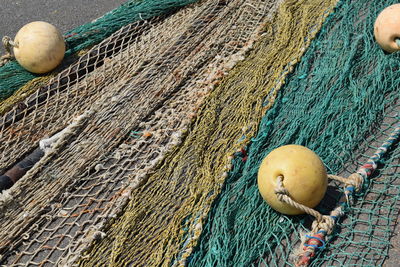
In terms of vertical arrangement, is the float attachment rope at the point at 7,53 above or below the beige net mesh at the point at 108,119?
above

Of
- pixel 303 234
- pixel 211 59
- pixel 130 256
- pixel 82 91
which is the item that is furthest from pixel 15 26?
pixel 303 234

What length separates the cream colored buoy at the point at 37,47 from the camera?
3887 millimetres

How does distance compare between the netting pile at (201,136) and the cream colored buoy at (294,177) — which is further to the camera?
the netting pile at (201,136)

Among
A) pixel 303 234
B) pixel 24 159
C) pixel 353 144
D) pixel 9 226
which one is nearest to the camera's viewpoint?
pixel 303 234

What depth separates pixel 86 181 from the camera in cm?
321

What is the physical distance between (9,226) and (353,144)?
2.23 metres

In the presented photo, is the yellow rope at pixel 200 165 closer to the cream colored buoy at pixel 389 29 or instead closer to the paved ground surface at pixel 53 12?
the cream colored buoy at pixel 389 29

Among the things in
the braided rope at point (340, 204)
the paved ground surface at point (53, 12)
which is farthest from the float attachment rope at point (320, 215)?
the paved ground surface at point (53, 12)

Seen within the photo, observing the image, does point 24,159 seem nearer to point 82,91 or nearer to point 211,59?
point 82,91

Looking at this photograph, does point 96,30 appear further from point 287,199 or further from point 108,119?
point 287,199

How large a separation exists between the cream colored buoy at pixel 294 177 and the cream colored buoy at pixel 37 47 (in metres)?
2.19

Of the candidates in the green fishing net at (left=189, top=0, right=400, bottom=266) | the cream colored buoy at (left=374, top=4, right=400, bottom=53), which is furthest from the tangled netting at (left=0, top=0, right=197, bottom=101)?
the cream colored buoy at (left=374, top=4, right=400, bottom=53)

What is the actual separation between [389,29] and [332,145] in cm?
115

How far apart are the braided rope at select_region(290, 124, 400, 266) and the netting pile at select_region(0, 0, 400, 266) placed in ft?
0.21
